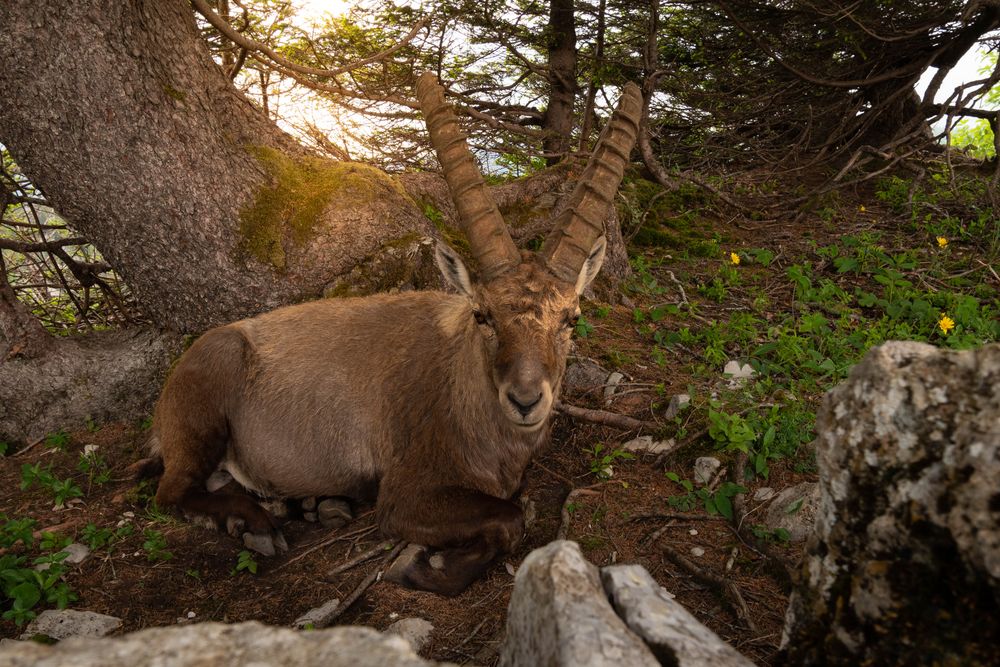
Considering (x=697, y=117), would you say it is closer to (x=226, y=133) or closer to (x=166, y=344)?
(x=226, y=133)

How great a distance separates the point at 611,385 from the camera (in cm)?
539

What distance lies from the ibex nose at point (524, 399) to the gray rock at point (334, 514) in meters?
1.94

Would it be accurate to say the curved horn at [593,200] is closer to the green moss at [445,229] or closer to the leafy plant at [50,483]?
the green moss at [445,229]

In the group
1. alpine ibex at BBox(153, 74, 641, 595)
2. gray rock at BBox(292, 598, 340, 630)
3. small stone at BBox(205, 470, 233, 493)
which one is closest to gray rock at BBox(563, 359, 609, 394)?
alpine ibex at BBox(153, 74, 641, 595)

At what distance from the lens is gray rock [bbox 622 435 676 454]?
462cm

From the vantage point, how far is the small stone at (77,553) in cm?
422

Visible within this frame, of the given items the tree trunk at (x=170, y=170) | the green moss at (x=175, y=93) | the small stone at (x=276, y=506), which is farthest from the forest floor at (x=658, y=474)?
the green moss at (x=175, y=93)

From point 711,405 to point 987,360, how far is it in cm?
272

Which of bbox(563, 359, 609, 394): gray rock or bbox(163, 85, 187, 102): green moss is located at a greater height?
bbox(163, 85, 187, 102): green moss

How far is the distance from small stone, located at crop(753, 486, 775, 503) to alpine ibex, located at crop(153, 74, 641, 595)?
4.47 feet

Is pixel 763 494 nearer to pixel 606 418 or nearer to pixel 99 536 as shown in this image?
pixel 606 418

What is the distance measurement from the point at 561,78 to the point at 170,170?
6.57m

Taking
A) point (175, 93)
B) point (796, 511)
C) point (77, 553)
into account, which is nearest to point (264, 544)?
point (77, 553)

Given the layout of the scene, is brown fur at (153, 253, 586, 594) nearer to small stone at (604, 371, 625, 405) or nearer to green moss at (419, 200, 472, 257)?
small stone at (604, 371, 625, 405)
